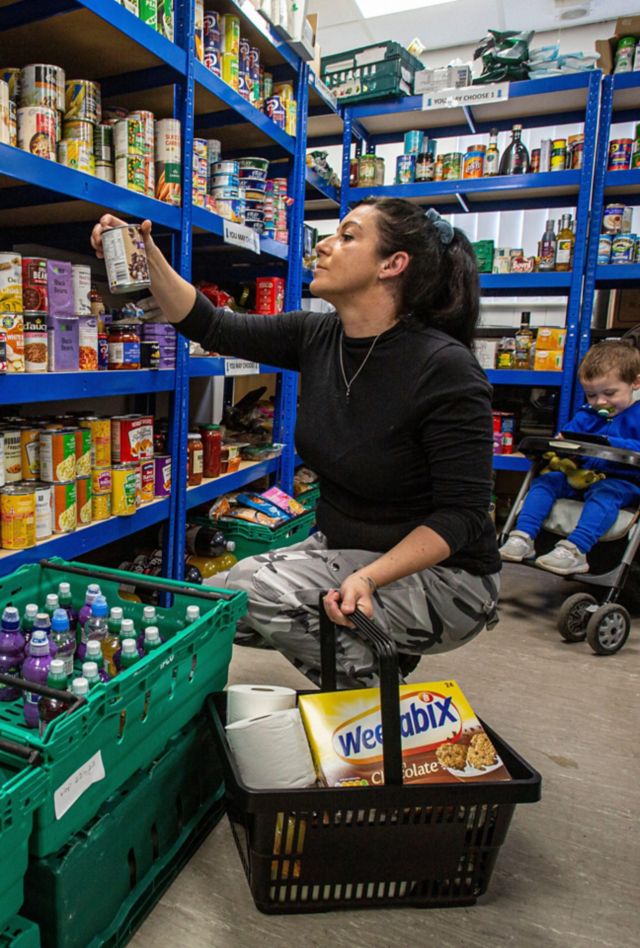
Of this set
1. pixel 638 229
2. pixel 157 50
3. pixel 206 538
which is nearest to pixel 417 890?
pixel 206 538

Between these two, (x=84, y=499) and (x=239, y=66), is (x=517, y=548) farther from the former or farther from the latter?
(x=239, y=66)

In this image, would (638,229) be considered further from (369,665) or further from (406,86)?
(369,665)

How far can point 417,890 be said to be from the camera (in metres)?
1.26

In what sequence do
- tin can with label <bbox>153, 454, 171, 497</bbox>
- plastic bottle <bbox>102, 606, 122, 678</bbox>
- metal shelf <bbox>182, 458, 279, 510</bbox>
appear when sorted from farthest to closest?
metal shelf <bbox>182, 458, 279, 510</bbox> → tin can with label <bbox>153, 454, 171, 497</bbox> → plastic bottle <bbox>102, 606, 122, 678</bbox>

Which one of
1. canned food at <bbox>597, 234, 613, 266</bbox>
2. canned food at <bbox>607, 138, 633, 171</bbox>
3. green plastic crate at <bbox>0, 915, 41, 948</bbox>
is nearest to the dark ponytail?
green plastic crate at <bbox>0, 915, 41, 948</bbox>

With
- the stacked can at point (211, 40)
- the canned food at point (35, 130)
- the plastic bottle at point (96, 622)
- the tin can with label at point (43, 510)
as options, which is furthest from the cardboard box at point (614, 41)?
the plastic bottle at point (96, 622)

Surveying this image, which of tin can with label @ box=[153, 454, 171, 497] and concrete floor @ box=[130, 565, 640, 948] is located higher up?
tin can with label @ box=[153, 454, 171, 497]

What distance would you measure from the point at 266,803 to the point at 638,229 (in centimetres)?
483

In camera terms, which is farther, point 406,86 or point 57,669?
point 406,86

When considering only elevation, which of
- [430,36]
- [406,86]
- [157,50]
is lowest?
[157,50]

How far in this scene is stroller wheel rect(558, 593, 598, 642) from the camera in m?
2.56

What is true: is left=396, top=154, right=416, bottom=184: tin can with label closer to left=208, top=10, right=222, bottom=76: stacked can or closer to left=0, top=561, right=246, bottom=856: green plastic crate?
left=208, top=10, right=222, bottom=76: stacked can

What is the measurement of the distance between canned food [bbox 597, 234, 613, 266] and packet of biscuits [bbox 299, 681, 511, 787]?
3144 millimetres

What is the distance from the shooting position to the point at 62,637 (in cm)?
131
